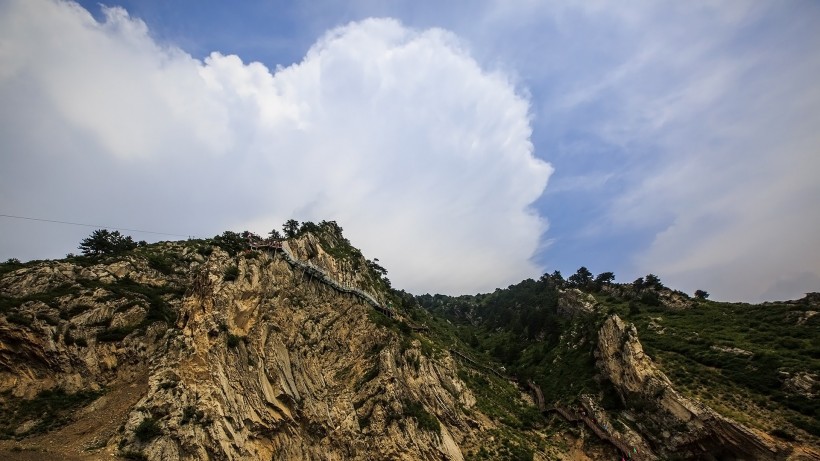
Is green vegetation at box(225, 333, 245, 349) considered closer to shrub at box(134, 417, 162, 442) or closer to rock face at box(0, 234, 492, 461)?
rock face at box(0, 234, 492, 461)

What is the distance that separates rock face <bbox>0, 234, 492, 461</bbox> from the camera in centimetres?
3325

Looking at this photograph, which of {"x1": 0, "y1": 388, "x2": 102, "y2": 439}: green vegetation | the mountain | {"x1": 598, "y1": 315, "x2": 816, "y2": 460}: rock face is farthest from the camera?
{"x1": 598, "y1": 315, "x2": 816, "y2": 460}: rock face

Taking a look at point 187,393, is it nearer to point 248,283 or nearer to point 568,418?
point 248,283

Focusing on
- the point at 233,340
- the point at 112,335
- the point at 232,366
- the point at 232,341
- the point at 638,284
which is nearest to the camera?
the point at 232,366

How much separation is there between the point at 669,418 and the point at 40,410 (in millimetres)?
68115

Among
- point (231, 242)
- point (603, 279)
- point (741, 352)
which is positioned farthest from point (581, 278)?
point (231, 242)

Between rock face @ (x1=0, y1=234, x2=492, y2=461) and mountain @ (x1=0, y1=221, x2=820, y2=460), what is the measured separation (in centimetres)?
17

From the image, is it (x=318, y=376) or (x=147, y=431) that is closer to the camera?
→ (x=147, y=431)

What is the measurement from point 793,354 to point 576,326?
34.7 m

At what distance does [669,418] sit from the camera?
49562mm

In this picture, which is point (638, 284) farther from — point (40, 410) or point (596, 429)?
point (40, 410)

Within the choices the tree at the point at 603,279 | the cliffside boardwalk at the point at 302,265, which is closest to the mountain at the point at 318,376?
the cliffside boardwalk at the point at 302,265

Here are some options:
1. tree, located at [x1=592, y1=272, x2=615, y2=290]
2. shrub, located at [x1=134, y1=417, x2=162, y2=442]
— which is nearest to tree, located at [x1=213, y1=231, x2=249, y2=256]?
shrub, located at [x1=134, y1=417, x2=162, y2=442]

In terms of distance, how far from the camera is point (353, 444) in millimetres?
42688
